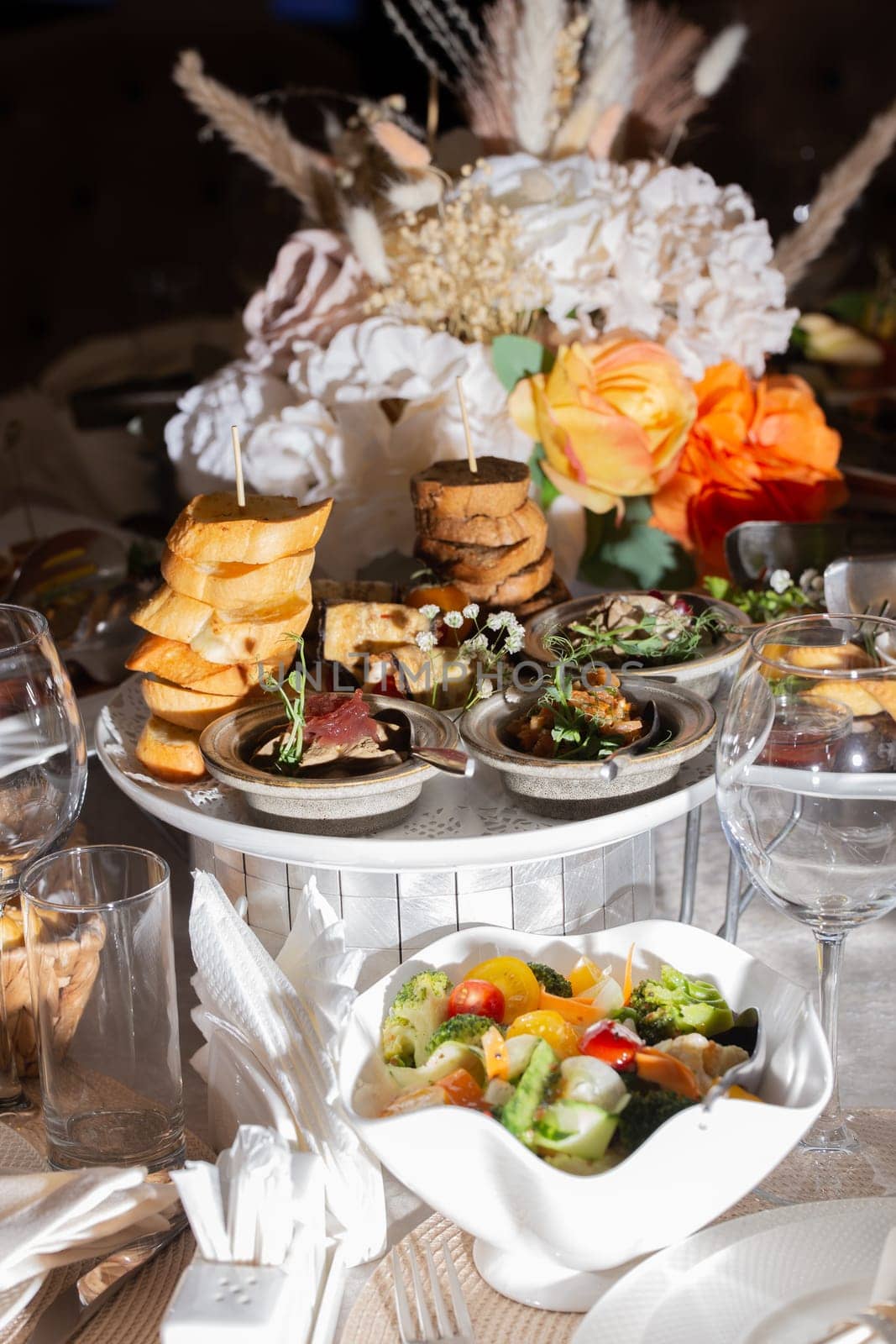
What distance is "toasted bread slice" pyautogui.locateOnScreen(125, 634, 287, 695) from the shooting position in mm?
1099

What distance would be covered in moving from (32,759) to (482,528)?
0.50m

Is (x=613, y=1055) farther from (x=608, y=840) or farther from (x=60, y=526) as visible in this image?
(x=60, y=526)

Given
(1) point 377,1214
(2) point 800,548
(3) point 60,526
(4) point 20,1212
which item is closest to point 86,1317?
(4) point 20,1212

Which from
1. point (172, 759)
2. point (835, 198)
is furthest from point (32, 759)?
point (835, 198)

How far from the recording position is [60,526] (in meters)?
1.94

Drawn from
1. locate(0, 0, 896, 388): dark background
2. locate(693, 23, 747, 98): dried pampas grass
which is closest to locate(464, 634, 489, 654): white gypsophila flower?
locate(693, 23, 747, 98): dried pampas grass

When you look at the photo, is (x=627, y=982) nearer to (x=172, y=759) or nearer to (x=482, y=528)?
(x=172, y=759)

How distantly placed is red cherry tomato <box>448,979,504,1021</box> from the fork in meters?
0.14

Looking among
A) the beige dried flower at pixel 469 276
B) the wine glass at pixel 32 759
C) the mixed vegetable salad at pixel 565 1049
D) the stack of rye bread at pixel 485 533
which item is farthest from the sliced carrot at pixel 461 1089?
the beige dried flower at pixel 469 276

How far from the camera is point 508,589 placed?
127 cm

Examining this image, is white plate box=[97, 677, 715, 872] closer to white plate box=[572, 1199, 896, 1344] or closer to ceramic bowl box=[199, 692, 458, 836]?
ceramic bowl box=[199, 692, 458, 836]

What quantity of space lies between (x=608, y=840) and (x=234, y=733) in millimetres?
301

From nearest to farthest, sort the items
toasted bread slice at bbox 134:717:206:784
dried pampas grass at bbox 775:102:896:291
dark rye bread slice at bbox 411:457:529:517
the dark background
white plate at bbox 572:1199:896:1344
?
1. white plate at bbox 572:1199:896:1344
2. toasted bread slice at bbox 134:717:206:784
3. dark rye bread slice at bbox 411:457:529:517
4. dried pampas grass at bbox 775:102:896:291
5. the dark background

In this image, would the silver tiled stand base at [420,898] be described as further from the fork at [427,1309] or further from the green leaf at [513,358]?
the green leaf at [513,358]
